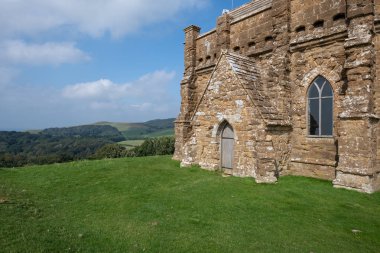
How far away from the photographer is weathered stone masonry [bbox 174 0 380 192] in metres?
10.3

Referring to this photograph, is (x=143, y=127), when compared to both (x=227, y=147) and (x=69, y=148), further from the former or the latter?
(x=227, y=147)

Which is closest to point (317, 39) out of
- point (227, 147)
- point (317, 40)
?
point (317, 40)

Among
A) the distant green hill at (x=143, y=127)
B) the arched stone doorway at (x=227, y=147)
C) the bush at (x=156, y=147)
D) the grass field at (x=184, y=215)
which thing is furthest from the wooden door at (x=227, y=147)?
the distant green hill at (x=143, y=127)

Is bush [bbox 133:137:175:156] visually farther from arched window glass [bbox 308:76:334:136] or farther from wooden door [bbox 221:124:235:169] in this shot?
arched window glass [bbox 308:76:334:136]

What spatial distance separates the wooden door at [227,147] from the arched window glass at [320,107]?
3.71 meters

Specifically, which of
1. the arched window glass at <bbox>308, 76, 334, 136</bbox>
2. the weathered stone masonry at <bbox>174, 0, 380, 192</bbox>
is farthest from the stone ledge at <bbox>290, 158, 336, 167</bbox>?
the arched window glass at <bbox>308, 76, 334, 136</bbox>

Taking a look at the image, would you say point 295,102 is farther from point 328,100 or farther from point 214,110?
point 214,110

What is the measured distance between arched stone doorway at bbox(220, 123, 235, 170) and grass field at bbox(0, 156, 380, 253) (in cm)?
175

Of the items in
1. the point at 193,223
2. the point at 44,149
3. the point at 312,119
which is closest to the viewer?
the point at 193,223

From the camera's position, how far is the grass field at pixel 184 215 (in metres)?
5.93

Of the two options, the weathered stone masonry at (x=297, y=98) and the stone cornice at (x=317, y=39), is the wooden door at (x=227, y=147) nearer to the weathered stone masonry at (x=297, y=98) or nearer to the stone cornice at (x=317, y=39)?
the weathered stone masonry at (x=297, y=98)

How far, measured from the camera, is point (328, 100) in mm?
12164

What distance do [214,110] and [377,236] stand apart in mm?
8847

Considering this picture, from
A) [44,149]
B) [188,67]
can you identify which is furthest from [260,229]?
[44,149]
